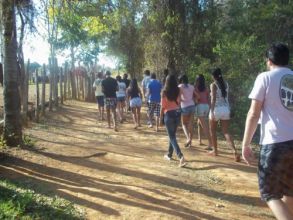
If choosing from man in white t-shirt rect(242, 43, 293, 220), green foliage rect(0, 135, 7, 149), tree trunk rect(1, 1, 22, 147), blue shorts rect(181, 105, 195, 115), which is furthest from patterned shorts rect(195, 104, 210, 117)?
man in white t-shirt rect(242, 43, 293, 220)

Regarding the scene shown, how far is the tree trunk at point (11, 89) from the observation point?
10.1 meters

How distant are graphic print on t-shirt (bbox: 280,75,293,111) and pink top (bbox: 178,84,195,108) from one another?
256 inches

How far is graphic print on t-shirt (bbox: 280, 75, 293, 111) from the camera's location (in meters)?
4.45

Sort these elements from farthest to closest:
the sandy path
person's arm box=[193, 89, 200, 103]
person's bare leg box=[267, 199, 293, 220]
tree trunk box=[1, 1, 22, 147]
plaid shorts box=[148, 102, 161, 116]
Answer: plaid shorts box=[148, 102, 161, 116] → person's arm box=[193, 89, 200, 103] → tree trunk box=[1, 1, 22, 147] → the sandy path → person's bare leg box=[267, 199, 293, 220]

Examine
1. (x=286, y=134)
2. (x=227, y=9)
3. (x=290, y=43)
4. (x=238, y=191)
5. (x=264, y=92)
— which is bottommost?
(x=238, y=191)

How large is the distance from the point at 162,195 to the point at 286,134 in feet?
9.95

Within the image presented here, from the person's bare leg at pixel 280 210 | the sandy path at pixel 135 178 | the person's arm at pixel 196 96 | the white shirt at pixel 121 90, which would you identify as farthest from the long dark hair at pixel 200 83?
the person's bare leg at pixel 280 210

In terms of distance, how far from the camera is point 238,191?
305 inches

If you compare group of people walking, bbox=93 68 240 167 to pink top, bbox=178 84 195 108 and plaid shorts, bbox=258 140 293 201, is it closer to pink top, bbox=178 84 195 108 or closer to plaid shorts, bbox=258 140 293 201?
pink top, bbox=178 84 195 108

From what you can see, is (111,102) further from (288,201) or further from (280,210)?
(280,210)

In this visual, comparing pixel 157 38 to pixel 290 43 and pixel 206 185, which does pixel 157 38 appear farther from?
pixel 206 185

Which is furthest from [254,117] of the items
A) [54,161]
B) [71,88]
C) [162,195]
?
[71,88]

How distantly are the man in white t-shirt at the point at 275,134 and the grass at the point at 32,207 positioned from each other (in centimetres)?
265

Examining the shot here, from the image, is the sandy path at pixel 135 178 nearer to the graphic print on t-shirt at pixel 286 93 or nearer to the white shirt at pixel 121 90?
the graphic print on t-shirt at pixel 286 93
